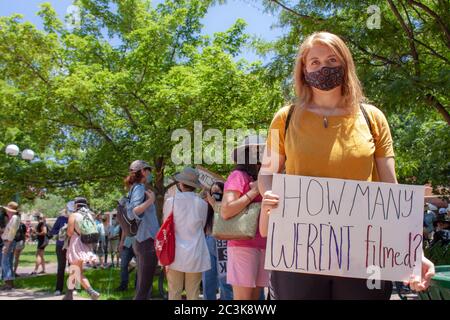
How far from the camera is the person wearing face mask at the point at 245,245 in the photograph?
3781mm

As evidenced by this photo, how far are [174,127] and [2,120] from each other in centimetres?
479

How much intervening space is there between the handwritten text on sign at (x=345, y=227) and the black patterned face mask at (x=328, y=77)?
43 centimetres

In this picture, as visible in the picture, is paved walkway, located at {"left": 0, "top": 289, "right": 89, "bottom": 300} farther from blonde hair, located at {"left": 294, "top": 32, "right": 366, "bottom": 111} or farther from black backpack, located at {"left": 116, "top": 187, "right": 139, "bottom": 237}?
blonde hair, located at {"left": 294, "top": 32, "right": 366, "bottom": 111}

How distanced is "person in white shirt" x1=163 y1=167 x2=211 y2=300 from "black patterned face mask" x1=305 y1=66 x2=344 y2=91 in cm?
319

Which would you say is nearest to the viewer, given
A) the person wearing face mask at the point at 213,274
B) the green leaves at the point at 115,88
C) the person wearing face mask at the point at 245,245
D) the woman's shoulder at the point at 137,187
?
the person wearing face mask at the point at 245,245

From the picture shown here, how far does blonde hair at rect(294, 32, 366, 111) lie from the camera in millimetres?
2232

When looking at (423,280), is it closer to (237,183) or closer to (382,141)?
(382,141)

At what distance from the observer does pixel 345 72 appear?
2.26 m

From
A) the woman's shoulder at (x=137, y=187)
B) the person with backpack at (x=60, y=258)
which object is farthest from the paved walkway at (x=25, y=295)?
the woman's shoulder at (x=137, y=187)

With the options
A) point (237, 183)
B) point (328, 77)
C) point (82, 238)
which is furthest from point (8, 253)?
point (328, 77)

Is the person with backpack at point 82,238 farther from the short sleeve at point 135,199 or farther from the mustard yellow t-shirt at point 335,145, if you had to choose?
the mustard yellow t-shirt at point 335,145

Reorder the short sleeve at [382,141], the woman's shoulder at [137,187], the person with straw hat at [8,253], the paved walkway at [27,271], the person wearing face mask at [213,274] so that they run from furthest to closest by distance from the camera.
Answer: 1. the paved walkway at [27,271]
2. the person with straw hat at [8,253]
3. the woman's shoulder at [137,187]
4. the person wearing face mask at [213,274]
5. the short sleeve at [382,141]
